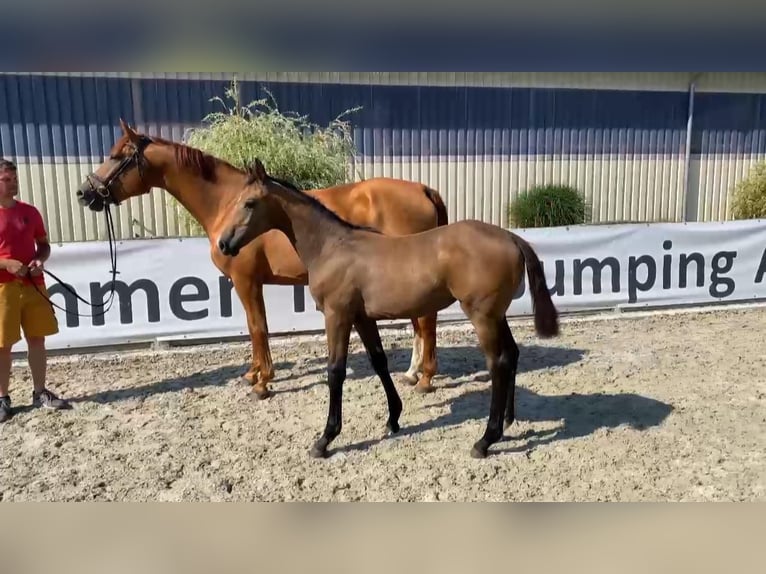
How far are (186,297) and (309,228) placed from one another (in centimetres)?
285

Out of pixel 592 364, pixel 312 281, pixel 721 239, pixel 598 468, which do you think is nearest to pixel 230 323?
pixel 312 281

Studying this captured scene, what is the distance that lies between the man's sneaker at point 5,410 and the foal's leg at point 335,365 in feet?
7.61

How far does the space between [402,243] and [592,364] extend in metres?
2.73

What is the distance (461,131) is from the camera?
1025 cm

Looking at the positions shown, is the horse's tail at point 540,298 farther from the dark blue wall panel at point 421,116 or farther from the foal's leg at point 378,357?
the dark blue wall panel at point 421,116

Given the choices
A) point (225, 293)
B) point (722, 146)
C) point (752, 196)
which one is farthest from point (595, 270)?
point (722, 146)

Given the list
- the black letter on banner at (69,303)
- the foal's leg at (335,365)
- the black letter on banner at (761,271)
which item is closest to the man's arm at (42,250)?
the black letter on banner at (69,303)

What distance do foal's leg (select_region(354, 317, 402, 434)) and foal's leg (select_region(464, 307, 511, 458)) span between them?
59 centimetres

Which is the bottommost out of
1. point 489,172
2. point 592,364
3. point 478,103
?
point 592,364

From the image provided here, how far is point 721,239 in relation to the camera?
277 inches

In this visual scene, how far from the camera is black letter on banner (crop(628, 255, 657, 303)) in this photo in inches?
271

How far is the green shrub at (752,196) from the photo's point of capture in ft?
35.4

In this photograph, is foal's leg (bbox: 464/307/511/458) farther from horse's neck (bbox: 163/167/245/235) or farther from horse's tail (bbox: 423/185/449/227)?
horse's neck (bbox: 163/167/245/235)

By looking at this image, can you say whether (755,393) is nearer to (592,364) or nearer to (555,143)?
(592,364)
